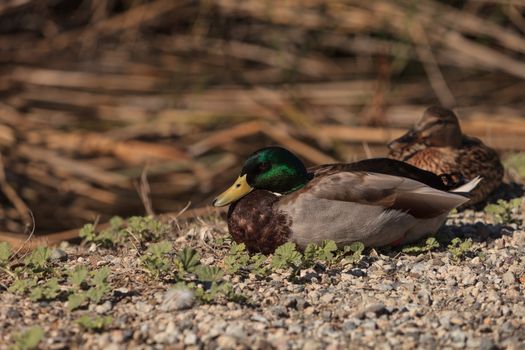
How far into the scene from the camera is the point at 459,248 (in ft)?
14.2

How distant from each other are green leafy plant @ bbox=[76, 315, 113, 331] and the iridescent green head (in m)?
1.21

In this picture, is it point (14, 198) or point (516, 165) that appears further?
point (14, 198)

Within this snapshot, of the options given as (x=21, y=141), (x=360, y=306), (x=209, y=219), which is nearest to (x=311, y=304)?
(x=360, y=306)

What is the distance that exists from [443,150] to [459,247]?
1393 millimetres

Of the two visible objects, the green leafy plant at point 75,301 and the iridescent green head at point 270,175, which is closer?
the green leafy plant at point 75,301

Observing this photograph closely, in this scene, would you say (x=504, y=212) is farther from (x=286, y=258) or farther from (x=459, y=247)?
(x=286, y=258)

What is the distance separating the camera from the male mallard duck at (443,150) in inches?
219

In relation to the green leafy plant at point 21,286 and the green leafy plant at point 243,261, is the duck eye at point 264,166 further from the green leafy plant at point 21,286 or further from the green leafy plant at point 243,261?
the green leafy plant at point 21,286

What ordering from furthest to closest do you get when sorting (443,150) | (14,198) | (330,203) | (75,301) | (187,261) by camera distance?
(14,198)
(443,150)
(330,203)
(187,261)
(75,301)

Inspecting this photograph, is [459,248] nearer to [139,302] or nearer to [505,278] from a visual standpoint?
[505,278]

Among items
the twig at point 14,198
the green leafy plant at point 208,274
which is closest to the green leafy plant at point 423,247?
the green leafy plant at point 208,274

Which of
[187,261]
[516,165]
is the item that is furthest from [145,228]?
[516,165]

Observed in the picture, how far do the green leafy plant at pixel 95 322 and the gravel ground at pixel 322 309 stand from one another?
4 centimetres

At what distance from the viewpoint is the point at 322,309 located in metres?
3.61
